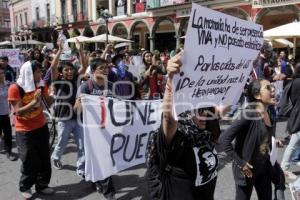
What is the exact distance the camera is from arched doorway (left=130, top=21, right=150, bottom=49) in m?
29.6

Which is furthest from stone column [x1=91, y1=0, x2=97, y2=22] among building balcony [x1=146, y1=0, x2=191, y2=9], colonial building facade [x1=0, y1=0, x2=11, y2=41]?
colonial building facade [x1=0, y1=0, x2=11, y2=41]

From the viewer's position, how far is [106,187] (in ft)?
14.2

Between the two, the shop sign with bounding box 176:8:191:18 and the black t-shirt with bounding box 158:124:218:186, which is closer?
the black t-shirt with bounding box 158:124:218:186

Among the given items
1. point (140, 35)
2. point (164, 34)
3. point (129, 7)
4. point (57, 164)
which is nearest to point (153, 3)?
point (164, 34)

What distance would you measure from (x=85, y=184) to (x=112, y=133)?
1023 mm

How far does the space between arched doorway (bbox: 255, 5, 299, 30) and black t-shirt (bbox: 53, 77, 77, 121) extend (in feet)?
47.8

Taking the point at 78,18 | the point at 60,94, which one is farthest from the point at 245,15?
the point at 78,18

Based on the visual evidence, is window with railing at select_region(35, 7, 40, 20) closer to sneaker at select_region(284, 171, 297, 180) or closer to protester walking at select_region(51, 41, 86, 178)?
protester walking at select_region(51, 41, 86, 178)

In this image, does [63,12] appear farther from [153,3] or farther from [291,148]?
[291,148]

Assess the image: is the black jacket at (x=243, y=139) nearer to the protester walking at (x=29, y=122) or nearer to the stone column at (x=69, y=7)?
the protester walking at (x=29, y=122)

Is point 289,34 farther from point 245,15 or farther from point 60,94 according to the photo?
point 245,15

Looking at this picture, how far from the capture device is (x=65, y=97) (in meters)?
5.42

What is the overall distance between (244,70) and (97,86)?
2209mm

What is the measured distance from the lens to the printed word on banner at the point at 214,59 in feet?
7.56
